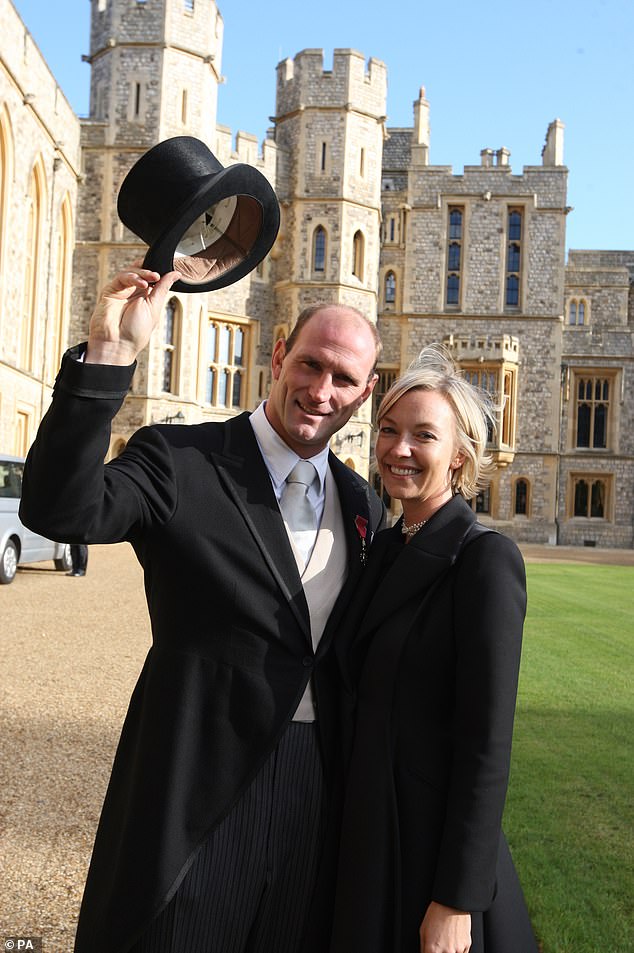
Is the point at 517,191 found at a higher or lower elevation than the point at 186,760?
higher

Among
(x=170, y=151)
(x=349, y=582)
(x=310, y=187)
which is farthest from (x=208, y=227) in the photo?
(x=310, y=187)

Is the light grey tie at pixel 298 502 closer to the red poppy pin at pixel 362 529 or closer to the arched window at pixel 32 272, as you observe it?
the red poppy pin at pixel 362 529

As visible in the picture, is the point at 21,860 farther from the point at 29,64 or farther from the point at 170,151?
the point at 29,64

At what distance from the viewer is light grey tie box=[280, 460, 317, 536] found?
1.96 metres

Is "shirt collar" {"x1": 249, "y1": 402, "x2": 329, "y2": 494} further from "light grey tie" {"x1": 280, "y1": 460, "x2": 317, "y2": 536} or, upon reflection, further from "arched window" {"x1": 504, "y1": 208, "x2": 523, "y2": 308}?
"arched window" {"x1": 504, "y1": 208, "x2": 523, "y2": 308}

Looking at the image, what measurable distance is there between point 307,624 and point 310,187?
78.0ft

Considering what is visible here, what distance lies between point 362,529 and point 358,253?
23353 millimetres

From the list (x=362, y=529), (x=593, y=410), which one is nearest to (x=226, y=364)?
(x=593, y=410)

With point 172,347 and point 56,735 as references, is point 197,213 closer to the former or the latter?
point 56,735

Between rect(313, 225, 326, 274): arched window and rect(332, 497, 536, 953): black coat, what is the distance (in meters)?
23.2

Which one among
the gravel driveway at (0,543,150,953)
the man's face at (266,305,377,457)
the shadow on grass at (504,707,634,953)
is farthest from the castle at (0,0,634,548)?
the man's face at (266,305,377,457)

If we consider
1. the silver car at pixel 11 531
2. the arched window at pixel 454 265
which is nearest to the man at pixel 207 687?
the silver car at pixel 11 531

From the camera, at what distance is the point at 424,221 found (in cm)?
2878

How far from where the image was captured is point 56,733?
512cm
